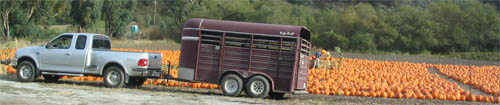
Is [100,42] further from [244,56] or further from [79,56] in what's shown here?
[244,56]

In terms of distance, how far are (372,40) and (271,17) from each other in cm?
1272

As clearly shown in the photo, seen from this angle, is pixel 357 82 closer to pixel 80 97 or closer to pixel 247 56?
pixel 247 56

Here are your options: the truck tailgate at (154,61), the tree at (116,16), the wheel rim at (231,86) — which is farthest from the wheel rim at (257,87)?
the tree at (116,16)

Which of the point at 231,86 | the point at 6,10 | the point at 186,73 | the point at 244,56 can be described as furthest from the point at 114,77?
the point at 6,10

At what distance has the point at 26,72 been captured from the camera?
17422 millimetres

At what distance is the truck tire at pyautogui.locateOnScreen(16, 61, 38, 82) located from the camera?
1733 centimetres

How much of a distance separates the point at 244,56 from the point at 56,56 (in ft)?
18.9

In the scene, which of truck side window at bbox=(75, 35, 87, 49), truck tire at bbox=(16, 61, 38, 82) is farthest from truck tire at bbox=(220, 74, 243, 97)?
truck tire at bbox=(16, 61, 38, 82)

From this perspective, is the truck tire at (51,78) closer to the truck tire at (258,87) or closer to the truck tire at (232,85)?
the truck tire at (232,85)

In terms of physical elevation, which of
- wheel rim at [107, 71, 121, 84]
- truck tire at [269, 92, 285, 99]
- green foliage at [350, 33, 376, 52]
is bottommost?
truck tire at [269, 92, 285, 99]

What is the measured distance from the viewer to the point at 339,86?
19375mm

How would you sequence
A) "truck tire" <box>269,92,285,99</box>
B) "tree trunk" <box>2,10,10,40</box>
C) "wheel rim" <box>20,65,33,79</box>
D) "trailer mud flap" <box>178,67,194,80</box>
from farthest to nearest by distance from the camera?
"tree trunk" <box>2,10,10,40</box> → "wheel rim" <box>20,65,33,79</box> → "truck tire" <box>269,92,285,99</box> → "trailer mud flap" <box>178,67,194,80</box>

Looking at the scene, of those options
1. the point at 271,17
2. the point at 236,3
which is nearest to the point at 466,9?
the point at 271,17

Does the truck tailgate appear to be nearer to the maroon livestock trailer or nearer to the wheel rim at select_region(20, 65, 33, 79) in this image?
the maroon livestock trailer
